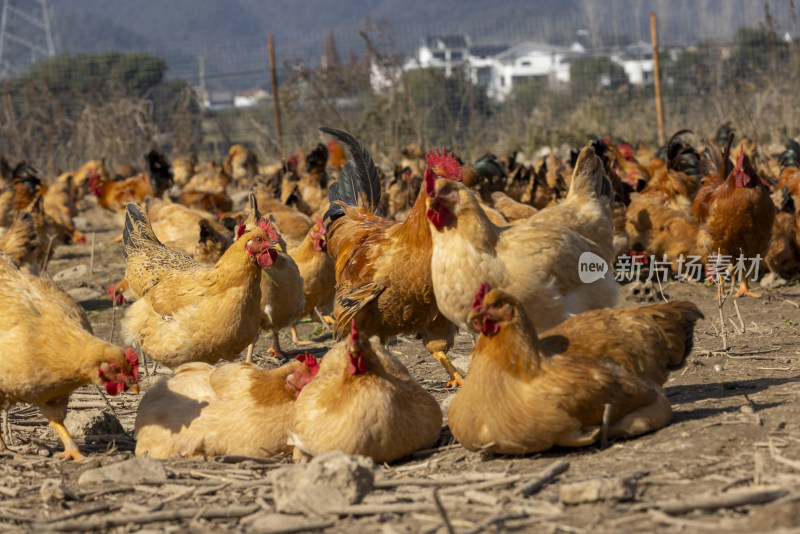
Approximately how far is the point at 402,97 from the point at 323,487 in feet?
50.9

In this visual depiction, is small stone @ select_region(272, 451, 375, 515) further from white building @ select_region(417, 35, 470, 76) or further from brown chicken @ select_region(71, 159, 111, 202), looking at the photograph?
white building @ select_region(417, 35, 470, 76)

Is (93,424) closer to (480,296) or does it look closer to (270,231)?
(270,231)

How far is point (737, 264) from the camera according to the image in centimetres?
732

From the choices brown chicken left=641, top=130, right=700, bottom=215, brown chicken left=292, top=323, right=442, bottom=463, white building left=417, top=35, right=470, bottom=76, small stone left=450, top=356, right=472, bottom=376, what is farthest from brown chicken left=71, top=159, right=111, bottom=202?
brown chicken left=292, top=323, right=442, bottom=463

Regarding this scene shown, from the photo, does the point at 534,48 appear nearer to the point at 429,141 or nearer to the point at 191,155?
the point at 429,141

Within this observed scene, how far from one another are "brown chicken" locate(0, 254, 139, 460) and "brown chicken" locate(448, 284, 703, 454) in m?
1.58

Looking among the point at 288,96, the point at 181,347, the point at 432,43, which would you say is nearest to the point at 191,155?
the point at 288,96

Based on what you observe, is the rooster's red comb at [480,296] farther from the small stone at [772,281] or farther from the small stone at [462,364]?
the small stone at [772,281]

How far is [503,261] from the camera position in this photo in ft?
14.4

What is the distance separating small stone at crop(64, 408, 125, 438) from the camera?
467 cm

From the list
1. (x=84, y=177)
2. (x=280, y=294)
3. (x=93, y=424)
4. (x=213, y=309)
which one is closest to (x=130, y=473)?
(x=93, y=424)

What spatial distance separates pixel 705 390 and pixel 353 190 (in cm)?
301

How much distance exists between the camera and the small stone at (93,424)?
15.3 feet

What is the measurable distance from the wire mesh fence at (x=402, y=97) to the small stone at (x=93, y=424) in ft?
41.4
